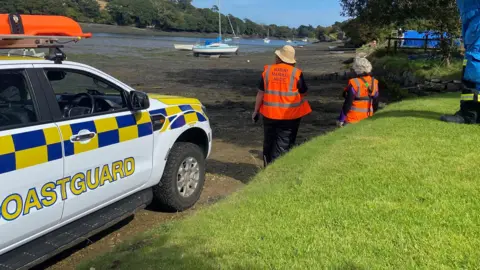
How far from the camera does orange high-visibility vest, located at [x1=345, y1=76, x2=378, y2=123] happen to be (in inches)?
→ 238

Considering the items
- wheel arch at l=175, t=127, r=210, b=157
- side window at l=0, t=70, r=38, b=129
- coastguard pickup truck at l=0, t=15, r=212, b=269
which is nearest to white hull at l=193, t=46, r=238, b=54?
wheel arch at l=175, t=127, r=210, b=157

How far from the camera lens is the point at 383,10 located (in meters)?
15.2

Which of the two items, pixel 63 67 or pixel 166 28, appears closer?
pixel 63 67

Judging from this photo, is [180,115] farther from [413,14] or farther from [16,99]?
[413,14]

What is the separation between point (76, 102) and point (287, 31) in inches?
7705

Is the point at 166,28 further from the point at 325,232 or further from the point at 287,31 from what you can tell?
the point at 325,232

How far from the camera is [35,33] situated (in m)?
3.96

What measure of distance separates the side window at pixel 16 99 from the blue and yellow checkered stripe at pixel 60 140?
0.53 feet

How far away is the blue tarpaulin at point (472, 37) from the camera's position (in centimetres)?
522

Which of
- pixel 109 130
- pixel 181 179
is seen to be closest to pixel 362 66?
pixel 181 179

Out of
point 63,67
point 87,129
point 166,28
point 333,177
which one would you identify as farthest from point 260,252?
point 166,28

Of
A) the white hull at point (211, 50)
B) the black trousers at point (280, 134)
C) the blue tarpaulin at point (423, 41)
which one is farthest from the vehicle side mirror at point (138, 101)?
the white hull at point (211, 50)

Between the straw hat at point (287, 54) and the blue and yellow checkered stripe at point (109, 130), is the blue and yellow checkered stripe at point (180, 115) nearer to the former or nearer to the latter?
the blue and yellow checkered stripe at point (109, 130)

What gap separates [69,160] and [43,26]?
1300 mm
